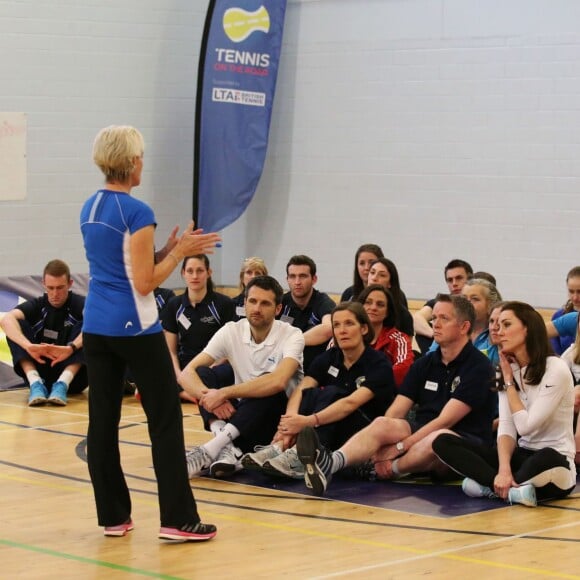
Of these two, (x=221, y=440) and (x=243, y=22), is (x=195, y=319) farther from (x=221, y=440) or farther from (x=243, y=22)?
(x=243, y=22)

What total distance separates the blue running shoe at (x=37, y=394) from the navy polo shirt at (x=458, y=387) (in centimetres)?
336

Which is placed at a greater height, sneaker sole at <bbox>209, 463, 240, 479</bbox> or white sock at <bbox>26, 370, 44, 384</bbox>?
white sock at <bbox>26, 370, 44, 384</bbox>

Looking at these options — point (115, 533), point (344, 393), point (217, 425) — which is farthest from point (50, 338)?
point (115, 533)

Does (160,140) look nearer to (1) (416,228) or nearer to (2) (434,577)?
(1) (416,228)

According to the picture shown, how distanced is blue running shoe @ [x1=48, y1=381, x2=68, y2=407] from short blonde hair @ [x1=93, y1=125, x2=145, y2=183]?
427 centimetres

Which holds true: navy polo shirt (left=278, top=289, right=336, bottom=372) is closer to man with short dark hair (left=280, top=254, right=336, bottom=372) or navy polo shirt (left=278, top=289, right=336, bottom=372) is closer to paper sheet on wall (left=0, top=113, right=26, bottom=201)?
man with short dark hair (left=280, top=254, right=336, bottom=372)

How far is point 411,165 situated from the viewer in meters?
11.5

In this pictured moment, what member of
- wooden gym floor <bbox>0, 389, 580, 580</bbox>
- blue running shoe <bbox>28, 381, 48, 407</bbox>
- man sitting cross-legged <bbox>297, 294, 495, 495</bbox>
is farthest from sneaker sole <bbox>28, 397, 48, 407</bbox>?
man sitting cross-legged <bbox>297, 294, 495, 495</bbox>

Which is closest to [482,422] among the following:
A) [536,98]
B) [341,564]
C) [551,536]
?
[551,536]

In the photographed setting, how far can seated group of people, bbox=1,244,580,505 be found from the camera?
19.4 feet

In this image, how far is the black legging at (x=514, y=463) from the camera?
5.80m

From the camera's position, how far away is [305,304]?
8.53 meters

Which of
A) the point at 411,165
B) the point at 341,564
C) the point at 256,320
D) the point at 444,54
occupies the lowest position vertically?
the point at 341,564

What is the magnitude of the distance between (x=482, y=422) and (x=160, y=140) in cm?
674
